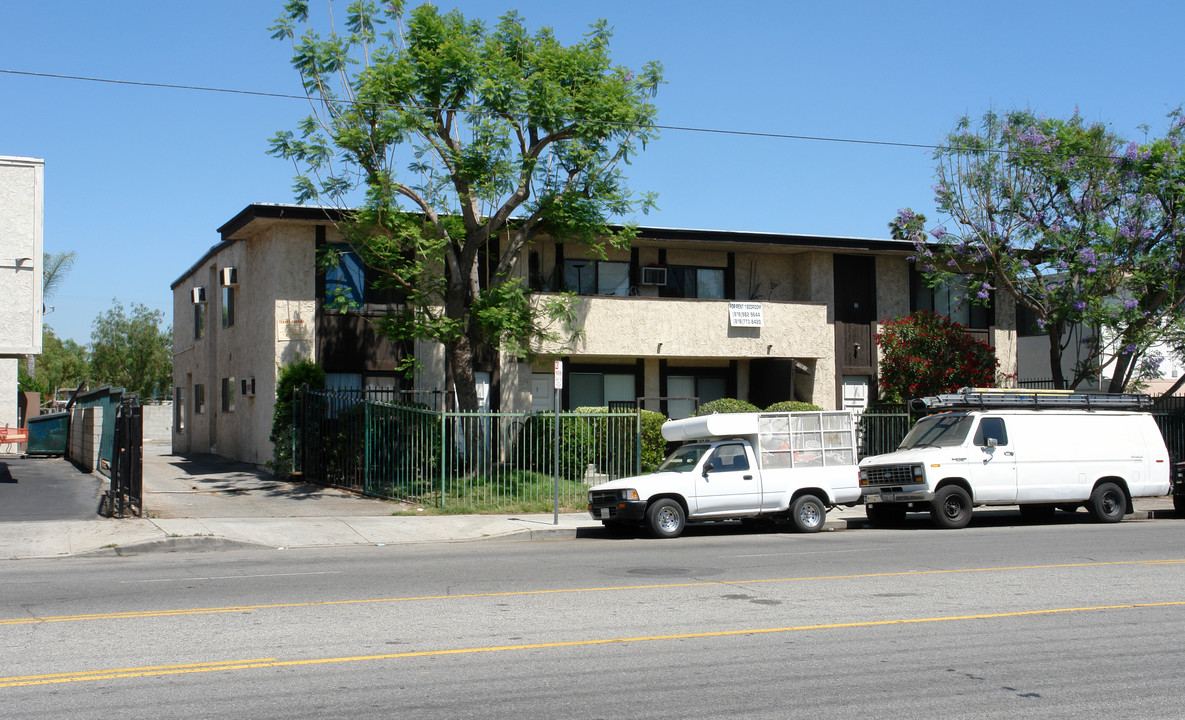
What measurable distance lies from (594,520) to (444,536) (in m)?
2.93

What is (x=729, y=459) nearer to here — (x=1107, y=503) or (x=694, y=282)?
(x=1107, y=503)

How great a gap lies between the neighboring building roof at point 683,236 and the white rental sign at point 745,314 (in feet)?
5.74

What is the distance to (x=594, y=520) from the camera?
1811 cm

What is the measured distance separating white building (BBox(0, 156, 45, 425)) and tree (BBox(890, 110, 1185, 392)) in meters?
20.6

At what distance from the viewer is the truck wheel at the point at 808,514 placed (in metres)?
17.4

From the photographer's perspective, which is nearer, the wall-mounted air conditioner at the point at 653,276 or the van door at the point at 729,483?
the van door at the point at 729,483

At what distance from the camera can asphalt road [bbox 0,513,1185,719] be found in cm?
618

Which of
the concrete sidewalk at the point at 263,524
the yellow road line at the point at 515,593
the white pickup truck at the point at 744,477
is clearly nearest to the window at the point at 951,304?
the concrete sidewalk at the point at 263,524

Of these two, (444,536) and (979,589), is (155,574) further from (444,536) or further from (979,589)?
(979,589)

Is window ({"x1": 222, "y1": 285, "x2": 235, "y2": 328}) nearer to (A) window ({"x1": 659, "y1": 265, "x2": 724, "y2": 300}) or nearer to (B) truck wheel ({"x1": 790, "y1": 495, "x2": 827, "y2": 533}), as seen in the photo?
(A) window ({"x1": 659, "y1": 265, "x2": 724, "y2": 300})

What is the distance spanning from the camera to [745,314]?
87.8 feet

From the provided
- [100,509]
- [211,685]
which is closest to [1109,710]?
[211,685]

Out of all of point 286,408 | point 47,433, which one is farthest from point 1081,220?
point 47,433

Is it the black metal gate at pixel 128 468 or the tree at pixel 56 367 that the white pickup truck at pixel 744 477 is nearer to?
the black metal gate at pixel 128 468
